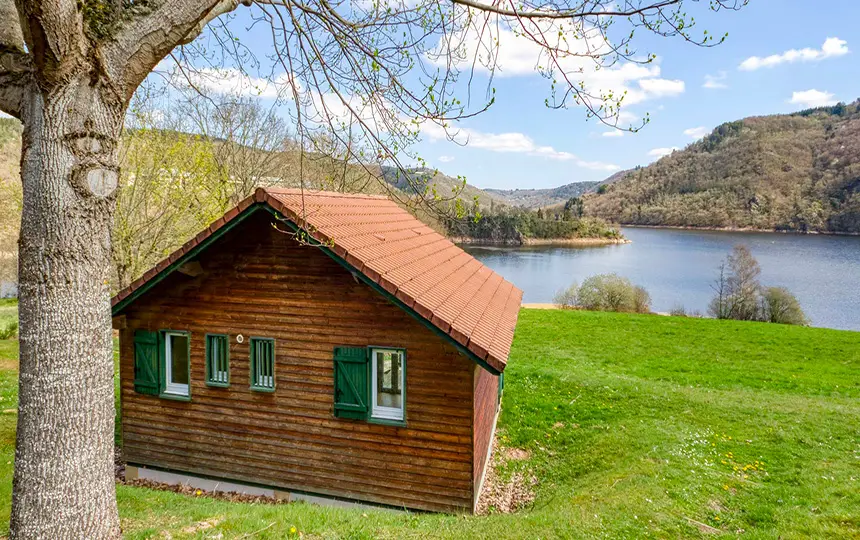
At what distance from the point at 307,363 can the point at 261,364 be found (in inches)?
33.5

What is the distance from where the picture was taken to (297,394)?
8.11 metres

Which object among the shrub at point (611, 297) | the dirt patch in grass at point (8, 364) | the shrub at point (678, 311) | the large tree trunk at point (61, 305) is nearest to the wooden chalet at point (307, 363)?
the large tree trunk at point (61, 305)

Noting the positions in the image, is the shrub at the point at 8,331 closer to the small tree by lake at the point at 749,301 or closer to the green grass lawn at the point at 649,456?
the green grass lawn at the point at 649,456

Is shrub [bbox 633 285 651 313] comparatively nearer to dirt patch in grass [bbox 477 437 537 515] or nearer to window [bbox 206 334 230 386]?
dirt patch in grass [bbox 477 437 537 515]

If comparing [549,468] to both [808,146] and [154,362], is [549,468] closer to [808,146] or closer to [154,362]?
[154,362]

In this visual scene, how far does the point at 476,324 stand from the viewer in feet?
25.0

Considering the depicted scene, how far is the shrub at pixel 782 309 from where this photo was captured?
31516mm

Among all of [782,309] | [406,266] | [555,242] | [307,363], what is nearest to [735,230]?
[555,242]

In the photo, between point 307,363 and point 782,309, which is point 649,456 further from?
point 782,309

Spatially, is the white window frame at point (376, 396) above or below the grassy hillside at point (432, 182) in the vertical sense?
below

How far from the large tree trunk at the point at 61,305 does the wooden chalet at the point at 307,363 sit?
3.22 metres

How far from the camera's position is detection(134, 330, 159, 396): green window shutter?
8758mm

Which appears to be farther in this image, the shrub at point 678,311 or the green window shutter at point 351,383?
the shrub at point 678,311

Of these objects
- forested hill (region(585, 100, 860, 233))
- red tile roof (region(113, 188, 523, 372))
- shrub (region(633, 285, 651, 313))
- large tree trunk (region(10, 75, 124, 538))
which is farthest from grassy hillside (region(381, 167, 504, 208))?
forested hill (region(585, 100, 860, 233))
